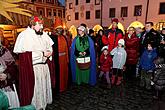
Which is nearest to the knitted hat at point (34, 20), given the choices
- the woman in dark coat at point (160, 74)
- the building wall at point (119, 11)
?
the woman in dark coat at point (160, 74)

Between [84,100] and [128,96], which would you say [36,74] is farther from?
[128,96]

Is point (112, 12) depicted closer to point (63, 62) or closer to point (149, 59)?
point (149, 59)

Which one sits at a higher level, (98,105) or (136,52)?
(136,52)

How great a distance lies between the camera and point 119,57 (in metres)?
6.10

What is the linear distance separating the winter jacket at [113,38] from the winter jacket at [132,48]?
477 millimetres

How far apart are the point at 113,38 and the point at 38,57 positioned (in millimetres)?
3223

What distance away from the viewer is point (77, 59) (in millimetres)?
5750

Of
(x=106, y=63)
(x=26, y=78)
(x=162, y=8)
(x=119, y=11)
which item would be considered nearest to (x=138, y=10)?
(x=119, y=11)

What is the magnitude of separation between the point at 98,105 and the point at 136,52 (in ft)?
9.53

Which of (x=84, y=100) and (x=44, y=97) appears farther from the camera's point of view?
(x=84, y=100)

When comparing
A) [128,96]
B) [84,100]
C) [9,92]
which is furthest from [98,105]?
[9,92]

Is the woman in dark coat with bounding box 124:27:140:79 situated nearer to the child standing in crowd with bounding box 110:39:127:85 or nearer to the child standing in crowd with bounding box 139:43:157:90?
the child standing in crowd with bounding box 110:39:127:85

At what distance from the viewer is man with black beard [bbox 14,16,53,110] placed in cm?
371

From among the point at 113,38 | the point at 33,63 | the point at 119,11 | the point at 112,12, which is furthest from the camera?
the point at 112,12
